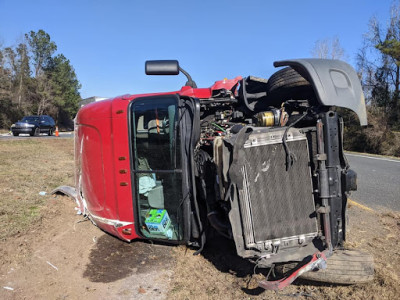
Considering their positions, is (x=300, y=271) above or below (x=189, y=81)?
below

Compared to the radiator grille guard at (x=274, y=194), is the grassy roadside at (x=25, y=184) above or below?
below

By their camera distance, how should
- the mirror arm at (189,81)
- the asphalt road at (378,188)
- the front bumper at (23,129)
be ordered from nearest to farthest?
A: the mirror arm at (189,81)
the asphalt road at (378,188)
the front bumper at (23,129)

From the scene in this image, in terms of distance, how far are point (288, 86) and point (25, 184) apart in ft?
19.2

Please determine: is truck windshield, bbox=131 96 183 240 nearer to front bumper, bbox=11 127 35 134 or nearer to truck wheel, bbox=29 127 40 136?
front bumper, bbox=11 127 35 134

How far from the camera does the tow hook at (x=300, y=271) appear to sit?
2393 millimetres

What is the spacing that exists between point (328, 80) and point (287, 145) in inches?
26.5

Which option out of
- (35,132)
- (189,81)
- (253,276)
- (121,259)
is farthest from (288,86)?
(35,132)

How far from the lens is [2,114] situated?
1319 inches

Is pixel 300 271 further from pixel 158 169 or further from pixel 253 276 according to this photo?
pixel 158 169

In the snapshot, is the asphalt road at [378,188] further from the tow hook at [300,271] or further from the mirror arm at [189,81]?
the mirror arm at [189,81]

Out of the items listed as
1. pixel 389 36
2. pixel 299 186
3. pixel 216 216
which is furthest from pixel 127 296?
pixel 389 36

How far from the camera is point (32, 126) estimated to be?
2234 centimetres

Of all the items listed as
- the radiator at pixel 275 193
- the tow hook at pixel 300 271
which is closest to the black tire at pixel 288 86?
the radiator at pixel 275 193

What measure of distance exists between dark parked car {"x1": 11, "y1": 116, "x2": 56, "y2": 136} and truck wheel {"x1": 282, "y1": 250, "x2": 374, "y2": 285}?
78.0 ft
